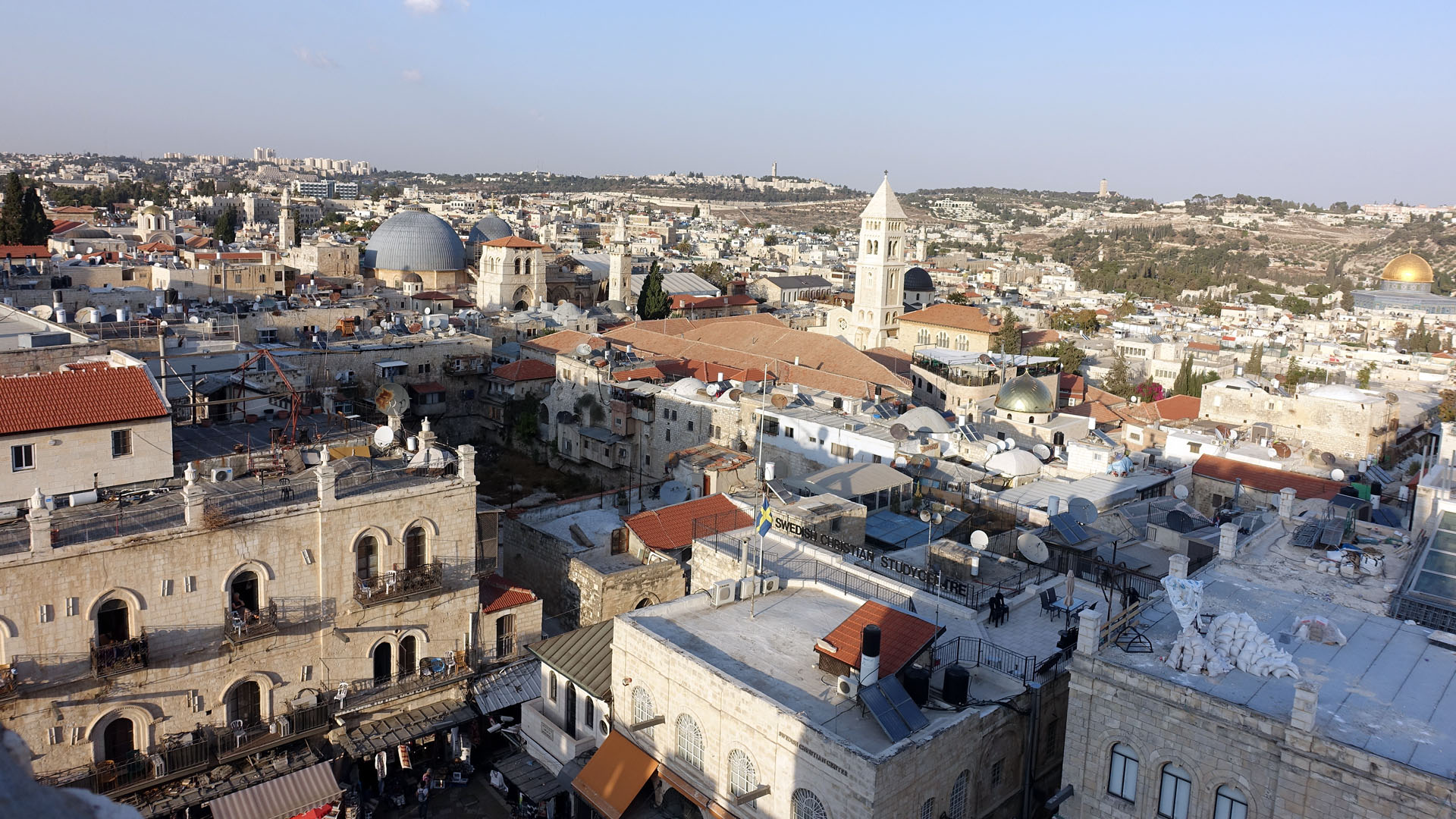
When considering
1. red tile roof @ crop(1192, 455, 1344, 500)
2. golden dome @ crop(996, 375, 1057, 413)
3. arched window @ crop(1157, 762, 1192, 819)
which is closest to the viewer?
arched window @ crop(1157, 762, 1192, 819)

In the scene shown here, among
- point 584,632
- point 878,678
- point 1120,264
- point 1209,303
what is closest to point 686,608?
point 584,632

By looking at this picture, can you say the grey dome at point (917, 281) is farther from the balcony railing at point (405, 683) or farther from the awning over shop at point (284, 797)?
the awning over shop at point (284, 797)

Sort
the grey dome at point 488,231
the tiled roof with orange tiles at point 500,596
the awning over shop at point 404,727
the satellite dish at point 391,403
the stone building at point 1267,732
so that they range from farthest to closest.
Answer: the grey dome at point 488,231 → the satellite dish at point 391,403 → the tiled roof with orange tiles at point 500,596 → the awning over shop at point 404,727 → the stone building at point 1267,732

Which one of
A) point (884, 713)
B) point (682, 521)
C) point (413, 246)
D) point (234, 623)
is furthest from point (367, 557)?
point (413, 246)

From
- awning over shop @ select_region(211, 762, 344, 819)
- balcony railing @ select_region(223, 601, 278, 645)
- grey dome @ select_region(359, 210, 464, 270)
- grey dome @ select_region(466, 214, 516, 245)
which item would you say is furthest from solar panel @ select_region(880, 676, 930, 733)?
grey dome @ select_region(466, 214, 516, 245)

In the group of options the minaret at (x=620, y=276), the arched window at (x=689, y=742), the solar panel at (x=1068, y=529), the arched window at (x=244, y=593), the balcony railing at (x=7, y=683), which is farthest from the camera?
the minaret at (x=620, y=276)

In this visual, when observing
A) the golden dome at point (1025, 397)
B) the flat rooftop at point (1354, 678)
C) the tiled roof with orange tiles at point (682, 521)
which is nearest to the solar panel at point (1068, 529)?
the flat rooftop at point (1354, 678)

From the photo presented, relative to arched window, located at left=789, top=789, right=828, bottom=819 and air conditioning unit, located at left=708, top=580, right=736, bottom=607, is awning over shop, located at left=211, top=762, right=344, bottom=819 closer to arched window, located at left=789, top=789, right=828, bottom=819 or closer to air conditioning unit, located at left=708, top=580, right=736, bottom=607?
air conditioning unit, located at left=708, top=580, right=736, bottom=607
